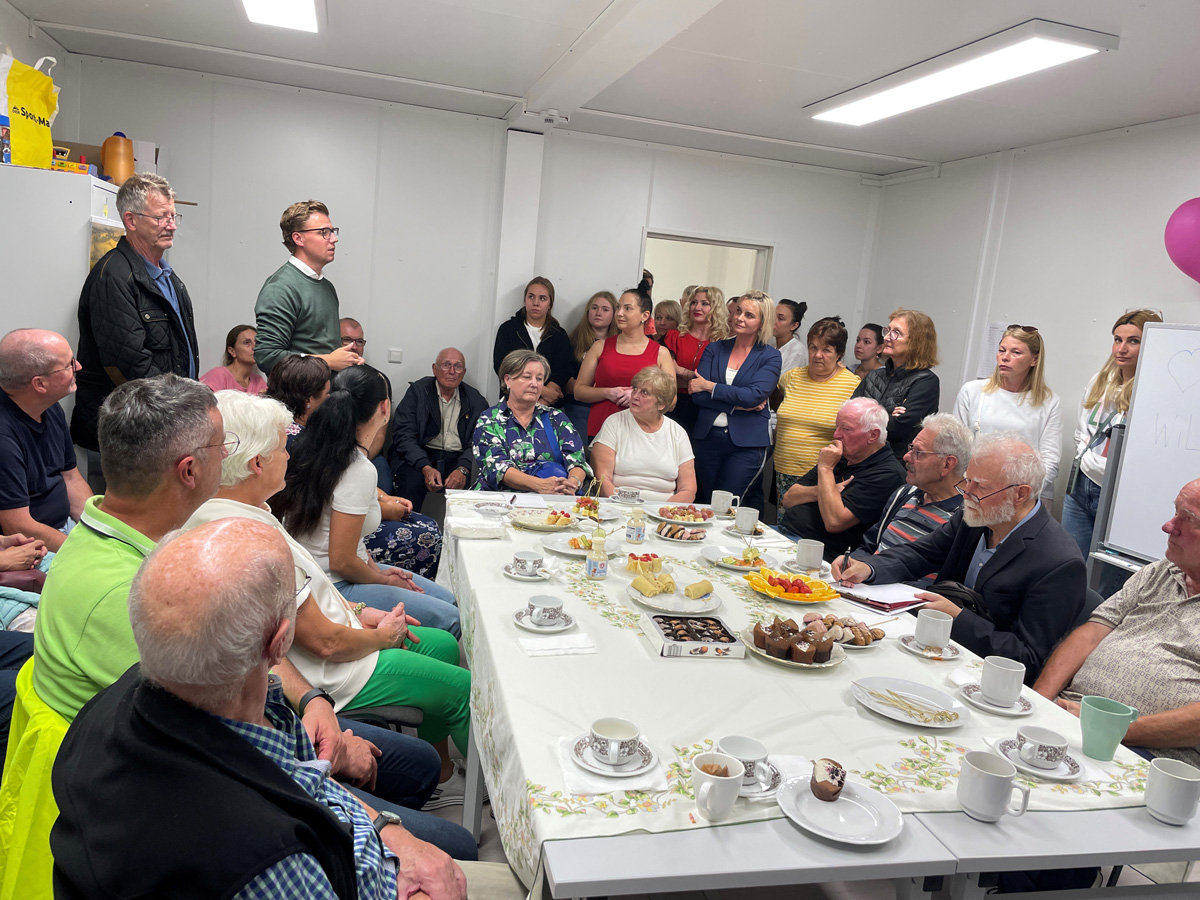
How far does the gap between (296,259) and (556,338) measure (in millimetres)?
2133

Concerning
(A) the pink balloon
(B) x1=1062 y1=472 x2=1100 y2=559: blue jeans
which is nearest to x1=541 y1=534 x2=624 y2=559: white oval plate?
(B) x1=1062 y1=472 x2=1100 y2=559: blue jeans

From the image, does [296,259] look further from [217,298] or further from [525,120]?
[525,120]

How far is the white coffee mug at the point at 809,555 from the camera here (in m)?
2.43

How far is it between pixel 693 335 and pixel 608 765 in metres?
4.35

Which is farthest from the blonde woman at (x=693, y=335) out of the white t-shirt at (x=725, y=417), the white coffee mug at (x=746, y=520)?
the white coffee mug at (x=746, y=520)

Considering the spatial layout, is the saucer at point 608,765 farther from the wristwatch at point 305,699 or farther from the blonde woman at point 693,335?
the blonde woman at point 693,335

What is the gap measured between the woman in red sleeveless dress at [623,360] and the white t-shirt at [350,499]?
7.77 ft

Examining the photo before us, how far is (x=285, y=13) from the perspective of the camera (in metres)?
3.77

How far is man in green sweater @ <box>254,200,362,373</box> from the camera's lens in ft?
10.8

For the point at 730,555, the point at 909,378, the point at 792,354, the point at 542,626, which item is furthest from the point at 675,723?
the point at 792,354

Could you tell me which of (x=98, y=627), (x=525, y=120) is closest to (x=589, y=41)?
(x=525, y=120)

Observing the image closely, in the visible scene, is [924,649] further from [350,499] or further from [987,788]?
[350,499]

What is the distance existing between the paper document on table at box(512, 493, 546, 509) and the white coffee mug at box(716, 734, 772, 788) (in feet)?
5.84

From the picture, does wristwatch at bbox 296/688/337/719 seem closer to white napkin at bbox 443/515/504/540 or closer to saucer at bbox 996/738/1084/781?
white napkin at bbox 443/515/504/540
